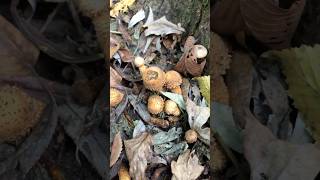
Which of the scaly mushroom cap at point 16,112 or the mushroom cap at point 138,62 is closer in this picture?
the scaly mushroom cap at point 16,112

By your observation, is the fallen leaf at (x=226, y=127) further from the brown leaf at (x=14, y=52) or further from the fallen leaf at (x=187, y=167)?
the brown leaf at (x=14, y=52)

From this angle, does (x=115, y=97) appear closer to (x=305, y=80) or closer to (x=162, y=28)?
(x=162, y=28)

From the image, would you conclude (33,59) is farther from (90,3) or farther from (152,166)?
(152,166)

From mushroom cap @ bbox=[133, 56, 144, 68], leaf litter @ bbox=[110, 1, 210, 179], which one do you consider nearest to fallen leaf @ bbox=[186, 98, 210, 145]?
leaf litter @ bbox=[110, 1, 210, 179]

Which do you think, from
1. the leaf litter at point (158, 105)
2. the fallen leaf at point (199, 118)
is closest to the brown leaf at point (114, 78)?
the leaf litter at point (158, 105)

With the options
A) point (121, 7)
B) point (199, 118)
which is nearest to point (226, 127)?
point (199, 118)

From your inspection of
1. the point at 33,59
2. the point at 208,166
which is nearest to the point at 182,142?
the point at 208,166
